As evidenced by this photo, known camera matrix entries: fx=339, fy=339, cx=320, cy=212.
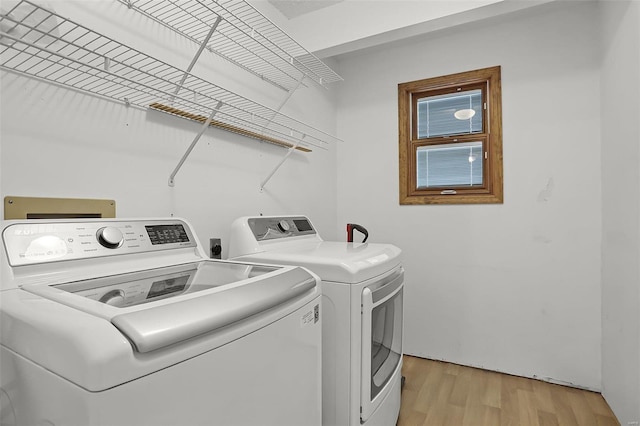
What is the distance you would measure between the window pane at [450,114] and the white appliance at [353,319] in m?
1.46

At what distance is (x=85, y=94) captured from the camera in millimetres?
1252

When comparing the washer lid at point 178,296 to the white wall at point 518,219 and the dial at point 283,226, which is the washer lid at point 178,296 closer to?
the dial at point 283,226

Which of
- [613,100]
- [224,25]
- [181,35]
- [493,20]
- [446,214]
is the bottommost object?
[446,214]

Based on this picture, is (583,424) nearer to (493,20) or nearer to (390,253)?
(390,253)

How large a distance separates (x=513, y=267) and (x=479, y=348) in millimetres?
650

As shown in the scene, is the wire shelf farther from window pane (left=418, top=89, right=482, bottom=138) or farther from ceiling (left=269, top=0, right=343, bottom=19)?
window pane (left=418, top=89, right=482, bottom=138)

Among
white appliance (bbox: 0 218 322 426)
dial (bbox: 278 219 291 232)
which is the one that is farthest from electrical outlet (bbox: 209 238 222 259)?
white appliance (bbox: 0 218 322 426)

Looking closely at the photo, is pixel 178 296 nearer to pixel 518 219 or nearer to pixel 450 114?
pixel 518 219

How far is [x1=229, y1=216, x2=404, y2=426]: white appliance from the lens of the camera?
1.34m

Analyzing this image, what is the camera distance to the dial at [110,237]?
3.60 feet

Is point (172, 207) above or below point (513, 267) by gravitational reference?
above

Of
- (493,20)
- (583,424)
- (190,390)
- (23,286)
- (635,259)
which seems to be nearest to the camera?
(190,390)

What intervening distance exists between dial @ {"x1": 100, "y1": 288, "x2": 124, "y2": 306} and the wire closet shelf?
22.8 inches

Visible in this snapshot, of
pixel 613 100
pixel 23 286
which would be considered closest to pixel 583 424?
pixel 613 100
